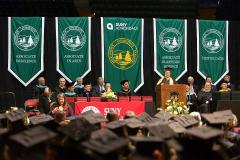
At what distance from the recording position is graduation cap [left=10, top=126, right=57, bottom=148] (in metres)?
4.33

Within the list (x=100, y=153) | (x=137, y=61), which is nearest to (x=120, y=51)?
(x=137, y=61)

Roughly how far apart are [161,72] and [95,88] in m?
2.31

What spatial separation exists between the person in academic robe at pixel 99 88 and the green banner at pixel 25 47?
1.91 m

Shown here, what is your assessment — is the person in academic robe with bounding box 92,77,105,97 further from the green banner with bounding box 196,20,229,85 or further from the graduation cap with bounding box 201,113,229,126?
the graduation cap with bounding box 201,113,229,126

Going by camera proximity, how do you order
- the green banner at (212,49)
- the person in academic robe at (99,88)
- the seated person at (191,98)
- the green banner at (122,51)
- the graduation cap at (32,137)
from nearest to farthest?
the graduation cap at (32,137) < the seated person at (191,98) < the person in academic robe at (99,88) < the green banner at (122,51) < the green banner at (212,49)

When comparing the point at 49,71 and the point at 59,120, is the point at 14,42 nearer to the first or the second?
the point at 49,71

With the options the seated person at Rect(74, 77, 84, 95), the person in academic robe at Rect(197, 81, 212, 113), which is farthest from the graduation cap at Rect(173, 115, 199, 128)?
the seated person at Rect(74, 77, 84, 95)

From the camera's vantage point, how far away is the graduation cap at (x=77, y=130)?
4.48 meters

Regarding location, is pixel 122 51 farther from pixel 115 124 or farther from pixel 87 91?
pixel 115 124

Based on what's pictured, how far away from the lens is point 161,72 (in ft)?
45.2

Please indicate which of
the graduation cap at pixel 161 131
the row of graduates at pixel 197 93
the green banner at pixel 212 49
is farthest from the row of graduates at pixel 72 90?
the graduation cap at pixel 161 131

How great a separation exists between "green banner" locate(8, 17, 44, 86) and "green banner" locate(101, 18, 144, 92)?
185 cm

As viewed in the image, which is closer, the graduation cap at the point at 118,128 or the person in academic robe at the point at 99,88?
the graduation cap at the point at 118,128

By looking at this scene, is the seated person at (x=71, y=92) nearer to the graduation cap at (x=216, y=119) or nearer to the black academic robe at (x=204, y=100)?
the black academic robe at (x=204, y=100)
